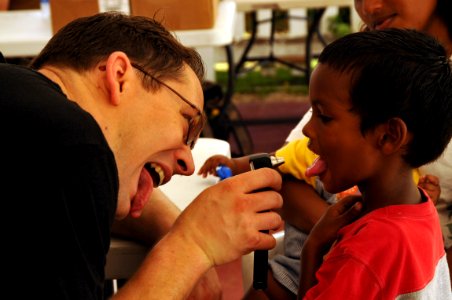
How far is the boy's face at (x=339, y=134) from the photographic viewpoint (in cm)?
135

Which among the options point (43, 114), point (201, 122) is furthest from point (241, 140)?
point (43, 114)

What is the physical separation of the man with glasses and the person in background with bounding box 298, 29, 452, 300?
0.41 ft

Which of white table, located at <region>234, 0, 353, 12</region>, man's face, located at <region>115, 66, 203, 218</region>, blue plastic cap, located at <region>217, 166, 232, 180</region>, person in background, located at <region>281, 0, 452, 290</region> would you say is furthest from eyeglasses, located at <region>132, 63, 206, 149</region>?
white table, located at <region>234, 0, 353, 12</region>

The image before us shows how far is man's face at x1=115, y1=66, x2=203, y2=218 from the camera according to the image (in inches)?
49.1

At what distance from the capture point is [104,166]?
1.06 m

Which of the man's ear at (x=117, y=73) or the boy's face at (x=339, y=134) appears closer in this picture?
the man's ear at (x=117, y=73)

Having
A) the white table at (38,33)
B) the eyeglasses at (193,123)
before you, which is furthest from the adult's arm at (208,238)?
the white table at (38,33)

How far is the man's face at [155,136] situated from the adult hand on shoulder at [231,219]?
0.08m

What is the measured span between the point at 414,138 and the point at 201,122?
0.36m

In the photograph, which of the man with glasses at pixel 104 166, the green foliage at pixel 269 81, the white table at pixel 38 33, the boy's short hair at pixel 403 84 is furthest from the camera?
the green foliage at pixel 269 81

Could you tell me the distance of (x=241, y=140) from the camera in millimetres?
5059

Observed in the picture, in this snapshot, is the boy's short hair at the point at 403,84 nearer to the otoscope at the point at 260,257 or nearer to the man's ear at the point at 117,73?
the otoscope at the point at 260,257

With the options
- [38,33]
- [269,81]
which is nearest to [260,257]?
[38,33]

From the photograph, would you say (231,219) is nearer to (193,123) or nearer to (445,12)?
(193,123)
